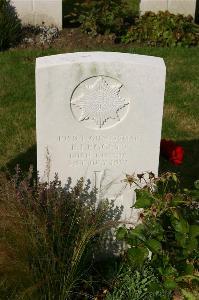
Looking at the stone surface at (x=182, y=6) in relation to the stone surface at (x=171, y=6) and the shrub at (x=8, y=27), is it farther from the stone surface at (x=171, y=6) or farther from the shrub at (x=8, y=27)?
the shrub at (x=8, y=27)

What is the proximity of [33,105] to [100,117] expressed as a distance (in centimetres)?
283

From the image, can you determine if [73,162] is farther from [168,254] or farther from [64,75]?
[168,254]

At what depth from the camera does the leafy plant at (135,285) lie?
390 cm

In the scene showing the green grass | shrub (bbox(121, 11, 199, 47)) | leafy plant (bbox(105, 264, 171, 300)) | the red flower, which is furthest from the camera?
shrub (bbox(121, 11, 199, 47))

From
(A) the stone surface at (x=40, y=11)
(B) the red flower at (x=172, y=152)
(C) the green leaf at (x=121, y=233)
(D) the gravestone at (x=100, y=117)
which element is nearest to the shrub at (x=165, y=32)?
(A) the stone surface at (x=40, y=11)

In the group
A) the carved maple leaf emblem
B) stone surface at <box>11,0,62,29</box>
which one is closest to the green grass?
stone surface at <box>11,0,62,29</box>

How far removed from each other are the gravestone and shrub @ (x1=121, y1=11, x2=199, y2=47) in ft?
14.5

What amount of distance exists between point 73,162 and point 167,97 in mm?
3034

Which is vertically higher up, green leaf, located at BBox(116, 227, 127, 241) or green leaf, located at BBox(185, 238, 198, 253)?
green leaf, located at BBox(185, 238, 198, 253)

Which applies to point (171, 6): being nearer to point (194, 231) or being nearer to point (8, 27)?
point (8, 27)

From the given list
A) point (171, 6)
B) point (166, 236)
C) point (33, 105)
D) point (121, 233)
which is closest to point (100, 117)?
point (121, 233)

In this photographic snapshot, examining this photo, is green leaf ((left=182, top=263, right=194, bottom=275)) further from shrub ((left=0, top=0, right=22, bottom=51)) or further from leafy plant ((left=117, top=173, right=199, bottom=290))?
shrub ((left=0, top=0, right=22, bottom=51))

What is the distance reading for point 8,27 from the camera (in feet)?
26.7

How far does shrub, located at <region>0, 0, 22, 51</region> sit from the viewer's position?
315 inches
